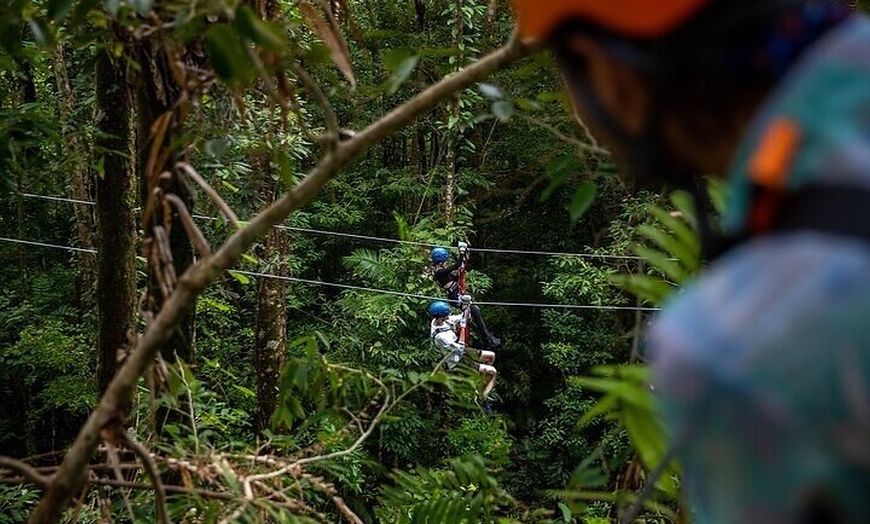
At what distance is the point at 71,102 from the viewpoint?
19.9 feet

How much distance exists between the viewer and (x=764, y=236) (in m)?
0.34

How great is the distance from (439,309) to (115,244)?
351cm

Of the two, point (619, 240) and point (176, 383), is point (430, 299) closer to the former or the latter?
point (619, 240)

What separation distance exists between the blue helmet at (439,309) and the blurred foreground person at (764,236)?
595 centimetres

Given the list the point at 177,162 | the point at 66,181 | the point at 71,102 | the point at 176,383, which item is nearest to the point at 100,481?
the point at 176,383

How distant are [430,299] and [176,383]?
5452 mm

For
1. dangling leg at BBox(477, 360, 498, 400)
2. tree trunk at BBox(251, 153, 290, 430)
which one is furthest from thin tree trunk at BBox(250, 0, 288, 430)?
dangling leg at BBox(477, 360, 498, 400)

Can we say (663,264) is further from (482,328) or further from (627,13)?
(482,328)

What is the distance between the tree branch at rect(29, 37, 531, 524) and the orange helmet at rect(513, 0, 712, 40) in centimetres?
48

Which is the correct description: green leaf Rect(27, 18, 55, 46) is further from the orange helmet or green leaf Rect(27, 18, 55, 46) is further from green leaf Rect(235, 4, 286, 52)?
the orange helmet

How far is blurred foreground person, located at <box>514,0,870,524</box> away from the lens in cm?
30

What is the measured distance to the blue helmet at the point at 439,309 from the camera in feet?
20.8

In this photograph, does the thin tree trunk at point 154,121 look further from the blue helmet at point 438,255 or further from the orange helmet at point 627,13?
the blue helmet at point 438,255

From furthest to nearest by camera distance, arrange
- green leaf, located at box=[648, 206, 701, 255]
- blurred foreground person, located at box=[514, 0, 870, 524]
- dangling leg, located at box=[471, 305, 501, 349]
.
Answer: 1. dangling leg, located at box=[471, 305, 501, 349]
2. green leaf, located at box=[648, 206, 701, 255]
3. blurred foreground person, located at box=[514, 0, 870, 524]
